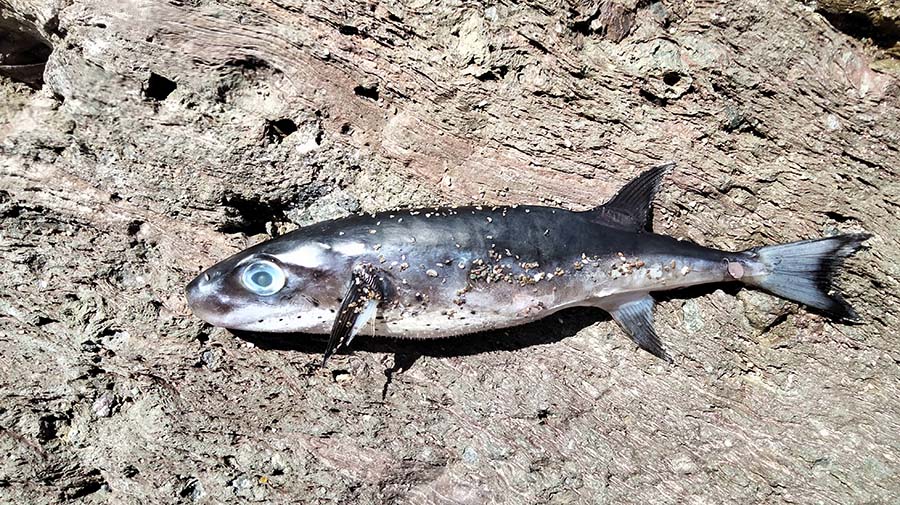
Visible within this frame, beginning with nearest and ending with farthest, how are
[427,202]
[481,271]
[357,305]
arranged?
[357,305] < [481,271] < [427,202]

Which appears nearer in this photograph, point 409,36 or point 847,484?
point 409,36

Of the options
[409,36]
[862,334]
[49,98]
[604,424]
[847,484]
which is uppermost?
[409,36]

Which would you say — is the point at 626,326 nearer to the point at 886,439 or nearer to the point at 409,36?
the point at 886,439

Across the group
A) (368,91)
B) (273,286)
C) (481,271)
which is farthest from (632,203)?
(273,286)

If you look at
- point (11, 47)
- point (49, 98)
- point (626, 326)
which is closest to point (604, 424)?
point (626, 326)

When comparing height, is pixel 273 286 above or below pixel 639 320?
above

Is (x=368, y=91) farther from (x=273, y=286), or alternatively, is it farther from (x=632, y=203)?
(x=632, y=203)
